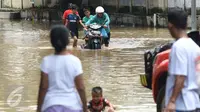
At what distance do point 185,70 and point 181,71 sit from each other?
0.04 m

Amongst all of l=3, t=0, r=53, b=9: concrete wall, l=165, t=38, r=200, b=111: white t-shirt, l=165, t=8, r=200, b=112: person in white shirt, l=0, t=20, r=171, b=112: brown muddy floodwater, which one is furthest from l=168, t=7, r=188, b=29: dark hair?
l=3, t=0, r=53, b=9: concrete wall

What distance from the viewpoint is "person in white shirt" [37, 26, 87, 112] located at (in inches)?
195

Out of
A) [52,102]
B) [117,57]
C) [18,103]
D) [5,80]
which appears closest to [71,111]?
[52,102]

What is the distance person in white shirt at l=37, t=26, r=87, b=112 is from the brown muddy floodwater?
390 centimetres

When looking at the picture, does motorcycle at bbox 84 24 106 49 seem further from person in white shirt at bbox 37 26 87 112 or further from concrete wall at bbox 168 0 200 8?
person in white shirt at bbox 37 26 87 112

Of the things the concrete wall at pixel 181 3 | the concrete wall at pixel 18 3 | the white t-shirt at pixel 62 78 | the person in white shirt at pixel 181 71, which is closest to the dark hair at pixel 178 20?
the person in white shirt at pixel 181 71

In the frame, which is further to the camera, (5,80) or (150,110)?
(5,80)

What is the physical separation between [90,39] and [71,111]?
13.8 meters

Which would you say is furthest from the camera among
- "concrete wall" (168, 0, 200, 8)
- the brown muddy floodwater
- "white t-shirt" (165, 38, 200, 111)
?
Answer: "concrete wall" (168, 0, 200, 8)

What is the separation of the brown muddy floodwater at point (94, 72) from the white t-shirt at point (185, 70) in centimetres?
381

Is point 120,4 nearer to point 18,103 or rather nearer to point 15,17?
point 15,17

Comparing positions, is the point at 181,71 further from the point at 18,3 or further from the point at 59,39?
the point at 18,3

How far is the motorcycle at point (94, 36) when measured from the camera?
1853 cm

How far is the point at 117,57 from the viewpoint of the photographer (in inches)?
638
